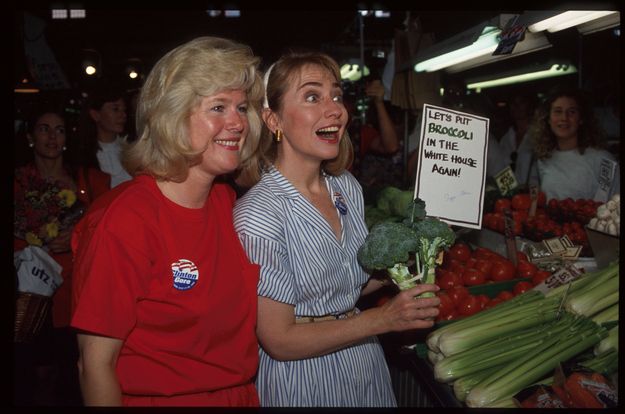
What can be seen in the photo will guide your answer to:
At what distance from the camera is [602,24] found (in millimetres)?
3334

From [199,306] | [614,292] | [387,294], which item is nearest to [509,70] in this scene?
[387,294]

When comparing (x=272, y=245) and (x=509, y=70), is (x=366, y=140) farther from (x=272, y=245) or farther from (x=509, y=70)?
(x=272, y=245)

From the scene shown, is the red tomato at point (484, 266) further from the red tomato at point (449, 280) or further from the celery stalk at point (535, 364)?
the celery stalk at point (535, 364)

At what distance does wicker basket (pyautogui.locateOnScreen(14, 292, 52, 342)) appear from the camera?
3908mm

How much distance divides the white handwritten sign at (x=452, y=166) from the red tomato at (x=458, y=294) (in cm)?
61

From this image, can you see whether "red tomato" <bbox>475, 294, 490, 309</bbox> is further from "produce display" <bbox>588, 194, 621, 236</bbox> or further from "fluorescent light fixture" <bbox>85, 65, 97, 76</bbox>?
"fluorescent light fixture" <bbox>85, 65, 97, 76</bbox>

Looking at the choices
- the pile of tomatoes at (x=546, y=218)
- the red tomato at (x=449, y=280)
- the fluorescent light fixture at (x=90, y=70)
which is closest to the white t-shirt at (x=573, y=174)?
the pile of tomatoes at (x=546, y=218)

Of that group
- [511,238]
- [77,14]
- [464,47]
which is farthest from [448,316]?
[77,14]

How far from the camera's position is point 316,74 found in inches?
101

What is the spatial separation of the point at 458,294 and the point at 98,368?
227 centimetres

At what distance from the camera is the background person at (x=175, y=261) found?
1895mm

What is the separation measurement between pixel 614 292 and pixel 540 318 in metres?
0.40

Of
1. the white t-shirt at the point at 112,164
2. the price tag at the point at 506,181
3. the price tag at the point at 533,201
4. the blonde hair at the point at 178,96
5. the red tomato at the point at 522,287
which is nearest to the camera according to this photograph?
the blonde hair at the point at 178,96

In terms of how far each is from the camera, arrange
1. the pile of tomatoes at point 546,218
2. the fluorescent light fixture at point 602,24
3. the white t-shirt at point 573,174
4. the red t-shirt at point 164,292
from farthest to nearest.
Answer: the white t-shirt at point 573,174, the pile of tomatoes at point 546,218, the fluorescent light fixture at point 602,24, the red t-shirt at point 164,292
